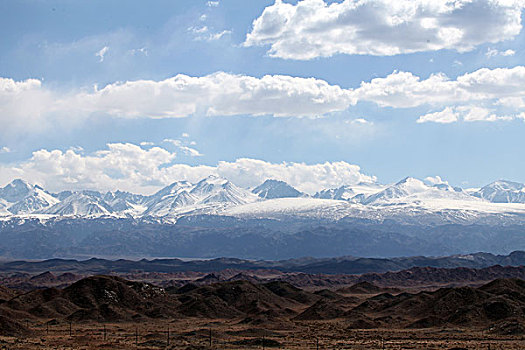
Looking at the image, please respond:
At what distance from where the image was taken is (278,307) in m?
185

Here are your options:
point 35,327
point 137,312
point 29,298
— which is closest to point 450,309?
point 137,312

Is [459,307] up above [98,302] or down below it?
below

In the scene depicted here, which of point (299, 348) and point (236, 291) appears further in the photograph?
point (236, 291)

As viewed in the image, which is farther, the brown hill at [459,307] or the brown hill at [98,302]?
the brown hill at [98,302]

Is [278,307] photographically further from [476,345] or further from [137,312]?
[476,345]

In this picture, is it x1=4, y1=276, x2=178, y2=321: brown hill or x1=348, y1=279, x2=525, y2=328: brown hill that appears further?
x1=4, y1=276, x2=178, y2=321: brown hill

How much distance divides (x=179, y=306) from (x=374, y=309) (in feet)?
151

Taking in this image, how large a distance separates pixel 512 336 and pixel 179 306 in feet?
278

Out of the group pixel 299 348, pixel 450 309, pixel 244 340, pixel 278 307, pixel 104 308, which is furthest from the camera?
pixel 278 307

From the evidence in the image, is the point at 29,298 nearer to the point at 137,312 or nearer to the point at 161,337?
the point at 137,312

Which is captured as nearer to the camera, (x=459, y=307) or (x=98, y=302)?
(x=459, y=307)

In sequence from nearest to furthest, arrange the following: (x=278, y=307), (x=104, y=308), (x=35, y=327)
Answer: (x=35, y=327) → (x=104, y=308) → (x=278, y=307)

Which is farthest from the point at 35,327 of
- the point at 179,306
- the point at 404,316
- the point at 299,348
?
→ the point at 404,316

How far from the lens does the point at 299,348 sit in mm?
99000
